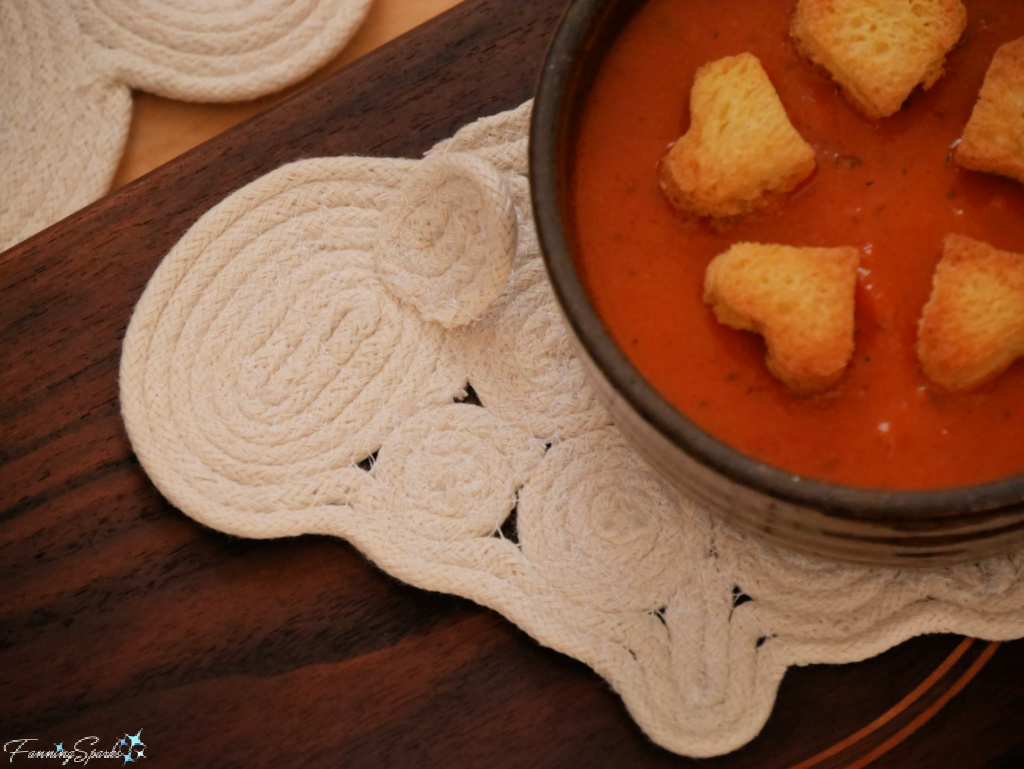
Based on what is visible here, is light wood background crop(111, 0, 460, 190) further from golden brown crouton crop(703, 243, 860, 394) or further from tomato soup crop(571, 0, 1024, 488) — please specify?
golden brown crouton crop(703, 243, 860, 394)

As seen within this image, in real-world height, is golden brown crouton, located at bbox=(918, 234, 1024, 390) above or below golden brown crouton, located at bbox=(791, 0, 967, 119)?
below

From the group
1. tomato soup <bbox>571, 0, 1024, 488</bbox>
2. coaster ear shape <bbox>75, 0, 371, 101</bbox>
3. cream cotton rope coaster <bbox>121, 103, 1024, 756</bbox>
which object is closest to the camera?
tomato soup <bbox>571, 0, 1024, 488</bbox>

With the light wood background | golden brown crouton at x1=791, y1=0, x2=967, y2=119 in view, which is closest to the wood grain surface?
the light wood background

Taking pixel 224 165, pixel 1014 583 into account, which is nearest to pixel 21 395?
pixel 224 165

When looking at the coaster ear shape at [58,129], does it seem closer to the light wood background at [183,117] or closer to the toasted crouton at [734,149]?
the light wood background at [183,117]

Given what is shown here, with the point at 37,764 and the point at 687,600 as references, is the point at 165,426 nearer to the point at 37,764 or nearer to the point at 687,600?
the point at 37,764

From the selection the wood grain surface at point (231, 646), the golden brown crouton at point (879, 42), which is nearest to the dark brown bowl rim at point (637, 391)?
the golden brown crouton at point (879, 42)
